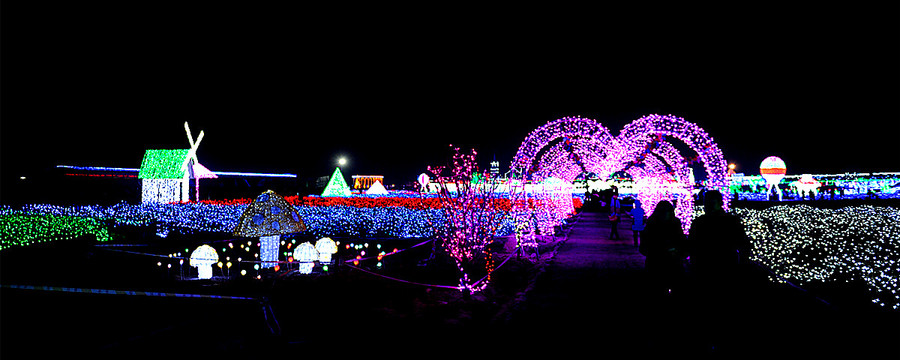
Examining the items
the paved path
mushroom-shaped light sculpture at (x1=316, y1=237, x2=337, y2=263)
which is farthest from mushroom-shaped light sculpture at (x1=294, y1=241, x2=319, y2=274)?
the paved path

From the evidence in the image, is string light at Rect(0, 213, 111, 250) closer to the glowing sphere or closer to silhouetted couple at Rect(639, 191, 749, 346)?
silhouetted couple at Rect(639, 191, 749, 346)

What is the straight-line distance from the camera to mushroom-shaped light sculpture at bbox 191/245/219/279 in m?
8.43

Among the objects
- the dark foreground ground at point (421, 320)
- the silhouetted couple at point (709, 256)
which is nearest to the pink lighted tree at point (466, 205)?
the dark foreground ground at point (421, 320)

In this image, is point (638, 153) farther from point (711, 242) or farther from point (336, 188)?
point (336, 188)

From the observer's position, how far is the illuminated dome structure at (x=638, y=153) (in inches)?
471

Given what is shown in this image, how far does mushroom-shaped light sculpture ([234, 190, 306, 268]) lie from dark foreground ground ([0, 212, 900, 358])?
39.9 inches

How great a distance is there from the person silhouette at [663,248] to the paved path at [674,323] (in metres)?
0.20

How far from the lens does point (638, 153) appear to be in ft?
51.4

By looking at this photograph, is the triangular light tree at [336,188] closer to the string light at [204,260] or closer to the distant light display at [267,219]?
the distant light display at [267,219]

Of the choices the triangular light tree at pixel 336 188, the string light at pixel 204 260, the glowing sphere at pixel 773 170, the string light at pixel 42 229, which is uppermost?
the glowing sphere at pixel 773 170

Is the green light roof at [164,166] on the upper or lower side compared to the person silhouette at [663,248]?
upper

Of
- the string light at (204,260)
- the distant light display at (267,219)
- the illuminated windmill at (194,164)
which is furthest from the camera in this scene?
the illuminated windmill at (194,164)

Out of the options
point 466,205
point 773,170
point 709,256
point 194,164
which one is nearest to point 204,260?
point 466,205

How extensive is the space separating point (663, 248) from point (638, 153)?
10713 mm
